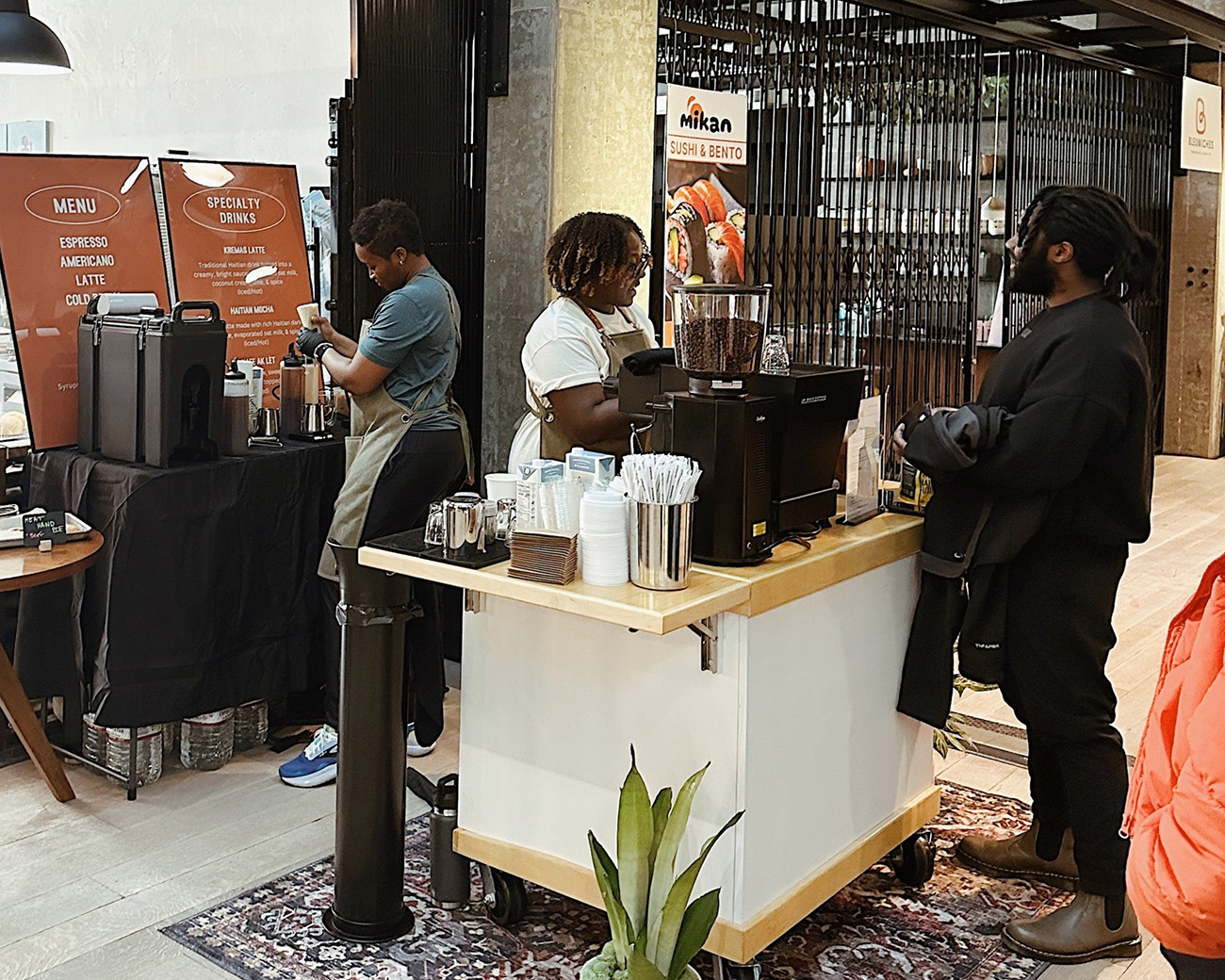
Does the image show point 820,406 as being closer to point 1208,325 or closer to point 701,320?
point 701,320

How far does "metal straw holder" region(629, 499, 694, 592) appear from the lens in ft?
8.25

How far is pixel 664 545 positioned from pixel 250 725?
224 cm

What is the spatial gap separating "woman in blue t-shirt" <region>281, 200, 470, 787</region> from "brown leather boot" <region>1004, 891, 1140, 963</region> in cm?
181

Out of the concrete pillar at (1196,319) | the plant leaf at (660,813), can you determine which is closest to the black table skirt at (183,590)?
the plant leaf at (660,813)

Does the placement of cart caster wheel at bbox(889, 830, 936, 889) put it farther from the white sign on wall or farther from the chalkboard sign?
the white sign on wall

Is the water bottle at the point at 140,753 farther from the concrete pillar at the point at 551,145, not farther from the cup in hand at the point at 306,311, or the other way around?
the concrete pillar at the point at 551,145

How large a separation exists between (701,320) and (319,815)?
1892mm

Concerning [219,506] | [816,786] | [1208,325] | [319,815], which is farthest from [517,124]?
[1208,325]

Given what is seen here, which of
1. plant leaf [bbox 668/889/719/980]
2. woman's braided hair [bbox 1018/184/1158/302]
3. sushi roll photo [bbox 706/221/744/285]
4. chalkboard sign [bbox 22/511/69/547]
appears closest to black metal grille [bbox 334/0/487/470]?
sushi roll photo [bbox 706/221/744/285]

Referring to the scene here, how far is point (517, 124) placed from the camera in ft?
15.0

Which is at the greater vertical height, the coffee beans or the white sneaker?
the coffee beans

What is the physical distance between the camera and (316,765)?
13.2 ft

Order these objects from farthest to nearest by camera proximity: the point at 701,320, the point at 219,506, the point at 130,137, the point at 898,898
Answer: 1. the point at 130,137
2. the point at 219,506
3. the point at 898,898
4. the point at 701,320

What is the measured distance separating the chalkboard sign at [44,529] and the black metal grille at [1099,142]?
6.91 metres
